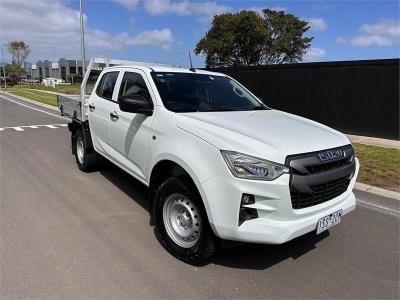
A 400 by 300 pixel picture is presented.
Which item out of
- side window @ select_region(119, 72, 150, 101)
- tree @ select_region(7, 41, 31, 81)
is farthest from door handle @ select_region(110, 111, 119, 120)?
tree @ select_region(7, 41, 31, 81)

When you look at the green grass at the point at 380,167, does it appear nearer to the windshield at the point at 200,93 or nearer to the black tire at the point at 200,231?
the windshield at the point at 200,93

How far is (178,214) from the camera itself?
3.96 meters

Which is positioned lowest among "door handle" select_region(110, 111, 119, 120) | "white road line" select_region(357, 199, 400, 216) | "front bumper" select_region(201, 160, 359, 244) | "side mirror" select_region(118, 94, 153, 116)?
"white road line" select_region(357, 199, 400, 216)

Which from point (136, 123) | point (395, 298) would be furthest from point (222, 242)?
point (136, 123)

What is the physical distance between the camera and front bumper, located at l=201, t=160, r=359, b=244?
3.19m

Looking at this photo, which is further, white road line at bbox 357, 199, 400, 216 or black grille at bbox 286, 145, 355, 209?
white road line at bbox 357, 199, 400, 216

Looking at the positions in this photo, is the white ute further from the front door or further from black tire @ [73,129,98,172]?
black tire @ [73,129,98,172]

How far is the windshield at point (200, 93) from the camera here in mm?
4527

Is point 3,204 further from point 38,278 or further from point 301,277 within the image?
point 301,277

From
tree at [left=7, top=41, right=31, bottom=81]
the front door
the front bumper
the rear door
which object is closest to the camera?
Result: the front bumper

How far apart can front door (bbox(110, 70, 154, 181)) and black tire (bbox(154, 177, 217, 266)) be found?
0.62 metres

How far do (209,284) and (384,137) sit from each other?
377 inches

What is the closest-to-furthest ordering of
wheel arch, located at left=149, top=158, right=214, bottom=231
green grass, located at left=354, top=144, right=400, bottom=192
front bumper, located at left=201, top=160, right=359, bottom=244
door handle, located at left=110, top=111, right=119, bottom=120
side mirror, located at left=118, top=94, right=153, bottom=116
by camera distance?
front bumper, located at left=201, top=160, right=359, bottom=244, wheel arch, located at left=149, top=158, right=214, bottom=231, side mirror, located at left=118, top=94, right=153, bottom=116, door handle, located at left=110, top=111, right=119, bottom=120, green grass, located at left=354, top=144, right=400, bottom=192

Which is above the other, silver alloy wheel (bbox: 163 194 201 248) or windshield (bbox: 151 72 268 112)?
windshield (bbox: 151 72 268 112)
